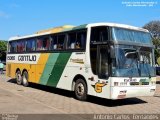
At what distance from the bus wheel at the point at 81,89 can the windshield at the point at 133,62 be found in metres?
2.08

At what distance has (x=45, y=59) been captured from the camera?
1764 cm

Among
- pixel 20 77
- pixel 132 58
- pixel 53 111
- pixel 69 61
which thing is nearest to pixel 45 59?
pixel 69 61

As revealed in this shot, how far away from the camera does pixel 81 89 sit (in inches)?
565

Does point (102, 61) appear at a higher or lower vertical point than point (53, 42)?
lower

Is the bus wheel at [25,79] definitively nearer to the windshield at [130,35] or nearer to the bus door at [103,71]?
the bus door at [103,71]

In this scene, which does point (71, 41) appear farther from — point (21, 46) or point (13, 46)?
point (13, 46)

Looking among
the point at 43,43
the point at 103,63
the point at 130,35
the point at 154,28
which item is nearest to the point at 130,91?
the point at 103,63

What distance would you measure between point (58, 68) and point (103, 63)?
12.9ft

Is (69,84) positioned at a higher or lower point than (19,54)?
lower

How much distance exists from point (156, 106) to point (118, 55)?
2.56 metres

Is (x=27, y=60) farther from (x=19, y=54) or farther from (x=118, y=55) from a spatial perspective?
(x=118, y=55)

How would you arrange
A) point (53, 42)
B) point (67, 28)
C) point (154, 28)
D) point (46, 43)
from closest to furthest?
point (67, 28) < point (53, 42) < point (46, 43) < point (154, 28)

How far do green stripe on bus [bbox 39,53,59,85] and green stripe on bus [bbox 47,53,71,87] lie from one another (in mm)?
250

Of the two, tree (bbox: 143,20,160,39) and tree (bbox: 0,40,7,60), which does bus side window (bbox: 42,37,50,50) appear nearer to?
tree (bbox: 143,20,160,39)
